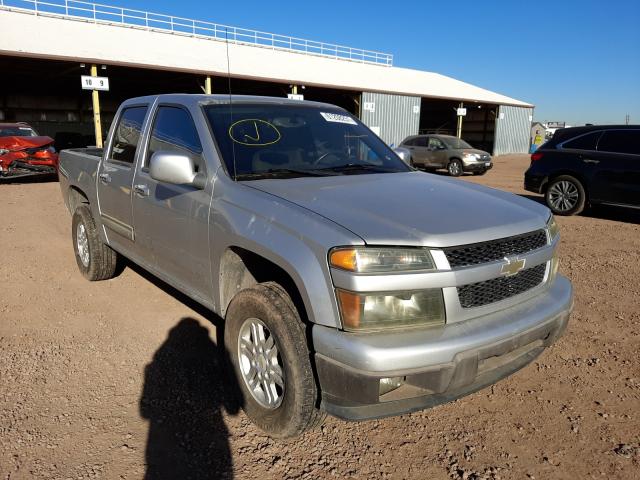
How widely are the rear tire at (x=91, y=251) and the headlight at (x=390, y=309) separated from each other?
358 centimetres

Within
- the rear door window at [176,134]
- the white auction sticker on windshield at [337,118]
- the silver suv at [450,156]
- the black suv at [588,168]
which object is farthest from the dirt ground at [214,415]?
the silver suv at [450,156]

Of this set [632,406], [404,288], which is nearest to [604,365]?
[632,406]

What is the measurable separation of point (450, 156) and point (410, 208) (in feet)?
52.5

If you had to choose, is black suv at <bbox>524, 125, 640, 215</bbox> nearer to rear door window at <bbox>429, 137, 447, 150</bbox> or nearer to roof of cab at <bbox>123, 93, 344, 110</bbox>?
roof of cab at <bbox>123, 93, 344, 110</bbox>

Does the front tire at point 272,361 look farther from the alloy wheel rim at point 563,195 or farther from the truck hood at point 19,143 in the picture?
the truck hood at point 19,143

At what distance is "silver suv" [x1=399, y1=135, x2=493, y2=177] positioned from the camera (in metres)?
17.6

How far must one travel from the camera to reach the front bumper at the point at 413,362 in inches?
82.9

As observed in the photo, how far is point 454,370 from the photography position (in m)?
2.18

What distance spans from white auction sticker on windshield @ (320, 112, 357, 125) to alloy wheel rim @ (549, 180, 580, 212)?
6.89m

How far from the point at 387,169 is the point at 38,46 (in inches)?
773

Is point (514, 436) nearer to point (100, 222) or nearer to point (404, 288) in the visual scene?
point (404, 288)

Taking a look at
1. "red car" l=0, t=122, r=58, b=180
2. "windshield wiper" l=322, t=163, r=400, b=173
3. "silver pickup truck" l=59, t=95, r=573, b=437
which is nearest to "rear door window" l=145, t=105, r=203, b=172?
"silver pickup truck" l=59, t=95, r=573, b=437

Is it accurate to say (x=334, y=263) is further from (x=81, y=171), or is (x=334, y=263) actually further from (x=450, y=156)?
(x=450, y=156)

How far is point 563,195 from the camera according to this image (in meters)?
9.49
